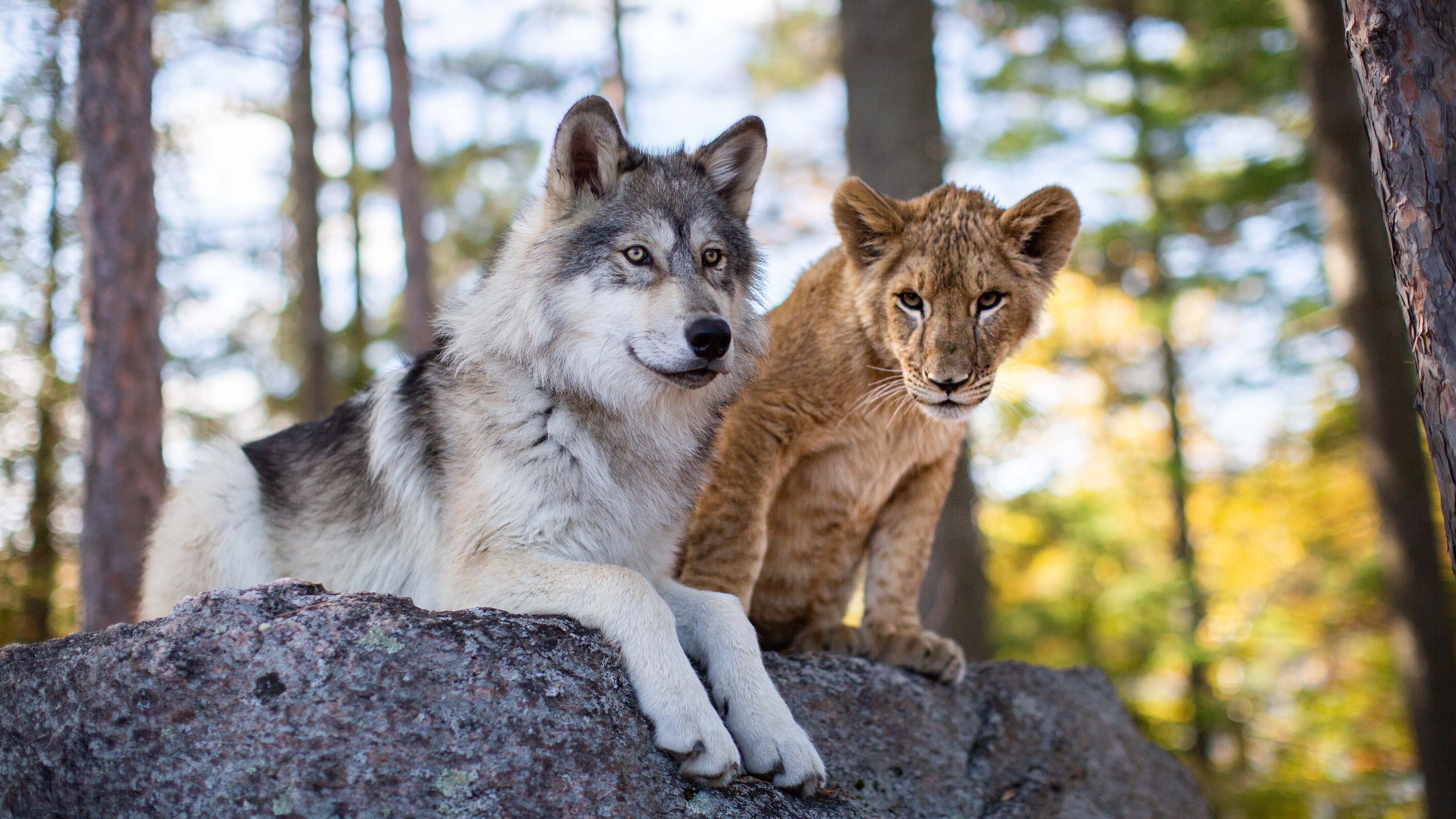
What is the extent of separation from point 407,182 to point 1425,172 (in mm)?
10618

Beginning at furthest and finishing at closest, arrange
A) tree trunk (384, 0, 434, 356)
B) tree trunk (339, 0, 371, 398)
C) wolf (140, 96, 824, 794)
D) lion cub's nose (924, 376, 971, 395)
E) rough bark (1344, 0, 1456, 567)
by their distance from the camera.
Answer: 1. tree trunk (339, 0, 371, 398)
2. tree trunk (384, 0, 434, 356)
3. lion cub's nose (924, 376, 971, 395)
4. wolf (140, 96, 824, 794)
5. rough bark (1344, 0, 1456, 567)

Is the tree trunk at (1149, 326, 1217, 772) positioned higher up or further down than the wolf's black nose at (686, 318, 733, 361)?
further down

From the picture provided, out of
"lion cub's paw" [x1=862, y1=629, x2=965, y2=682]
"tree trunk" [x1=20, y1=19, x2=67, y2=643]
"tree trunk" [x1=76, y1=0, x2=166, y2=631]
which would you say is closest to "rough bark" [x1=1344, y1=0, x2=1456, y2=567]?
"lion cub's paw" [x1=862, y1=629, x2=965, y2=682]

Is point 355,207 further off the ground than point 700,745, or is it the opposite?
point 355,207

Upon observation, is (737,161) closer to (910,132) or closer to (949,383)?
(949,383)

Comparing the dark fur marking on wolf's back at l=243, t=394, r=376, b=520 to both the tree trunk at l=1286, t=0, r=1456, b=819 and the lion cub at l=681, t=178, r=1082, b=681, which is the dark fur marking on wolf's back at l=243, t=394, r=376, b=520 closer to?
the lion cub at l=681, t=178, r=1082, b=681

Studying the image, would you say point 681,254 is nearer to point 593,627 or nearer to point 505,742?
point 593,627

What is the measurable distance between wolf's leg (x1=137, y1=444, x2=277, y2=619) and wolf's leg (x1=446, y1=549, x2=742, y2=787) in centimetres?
130

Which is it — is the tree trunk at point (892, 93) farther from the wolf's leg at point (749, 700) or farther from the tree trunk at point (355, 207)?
the tree trunk at point (355, 207)

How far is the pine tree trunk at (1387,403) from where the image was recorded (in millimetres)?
7879

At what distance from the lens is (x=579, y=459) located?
10.6 feet

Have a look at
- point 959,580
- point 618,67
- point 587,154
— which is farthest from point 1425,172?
point 618,67

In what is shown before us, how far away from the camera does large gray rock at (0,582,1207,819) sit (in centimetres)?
240

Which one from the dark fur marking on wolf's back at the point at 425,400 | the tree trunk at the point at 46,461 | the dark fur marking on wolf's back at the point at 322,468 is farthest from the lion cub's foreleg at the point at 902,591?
the tree trunk at the point at 46,461
